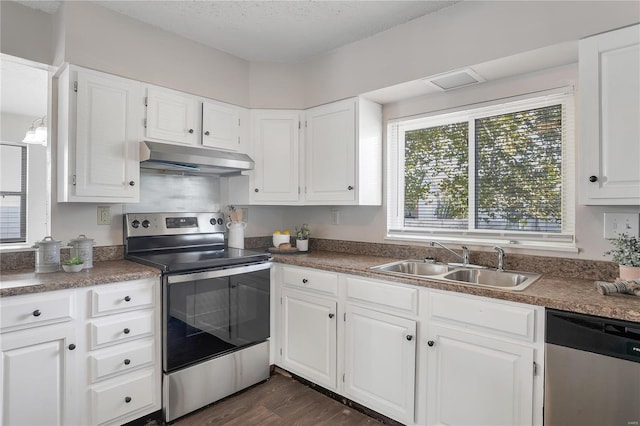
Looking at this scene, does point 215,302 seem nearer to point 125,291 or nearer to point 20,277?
point 125,291

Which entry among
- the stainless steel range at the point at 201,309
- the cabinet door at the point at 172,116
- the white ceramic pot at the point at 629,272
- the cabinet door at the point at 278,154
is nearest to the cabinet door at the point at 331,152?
the cabinet door at the point at 278,154

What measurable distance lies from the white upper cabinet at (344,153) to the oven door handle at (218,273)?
705 millimetres

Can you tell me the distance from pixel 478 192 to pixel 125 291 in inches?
89.1

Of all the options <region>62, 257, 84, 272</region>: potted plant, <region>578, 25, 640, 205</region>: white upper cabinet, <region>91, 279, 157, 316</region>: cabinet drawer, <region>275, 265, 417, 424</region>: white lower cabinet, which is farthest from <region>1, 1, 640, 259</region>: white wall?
<region>275, 265, 417, 424</region>: white lower cabinet

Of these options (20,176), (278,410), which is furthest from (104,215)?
(20,176)

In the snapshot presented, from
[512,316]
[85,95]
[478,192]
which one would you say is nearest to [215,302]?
[85,95]

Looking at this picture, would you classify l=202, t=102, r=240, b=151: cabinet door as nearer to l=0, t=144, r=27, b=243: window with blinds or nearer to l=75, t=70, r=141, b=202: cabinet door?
l=75, t=70, r=141, b=202: cabinet door

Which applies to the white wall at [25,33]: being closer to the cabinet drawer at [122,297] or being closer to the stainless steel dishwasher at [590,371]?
the cabinet drawer at [122,297]

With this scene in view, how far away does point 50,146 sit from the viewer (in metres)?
2.23

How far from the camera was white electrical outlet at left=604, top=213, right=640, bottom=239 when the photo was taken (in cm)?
178

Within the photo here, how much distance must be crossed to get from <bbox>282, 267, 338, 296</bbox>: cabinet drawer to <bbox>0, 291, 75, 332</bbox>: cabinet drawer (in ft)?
4.20

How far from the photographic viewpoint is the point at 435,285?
6.02 feet

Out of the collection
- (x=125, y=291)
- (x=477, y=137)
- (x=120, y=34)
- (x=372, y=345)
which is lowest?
(x=372, y=345)

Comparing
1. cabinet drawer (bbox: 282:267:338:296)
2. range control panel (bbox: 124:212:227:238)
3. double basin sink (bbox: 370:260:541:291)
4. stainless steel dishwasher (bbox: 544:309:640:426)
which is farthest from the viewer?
range control panel (bbox: 124:212:227:238)
